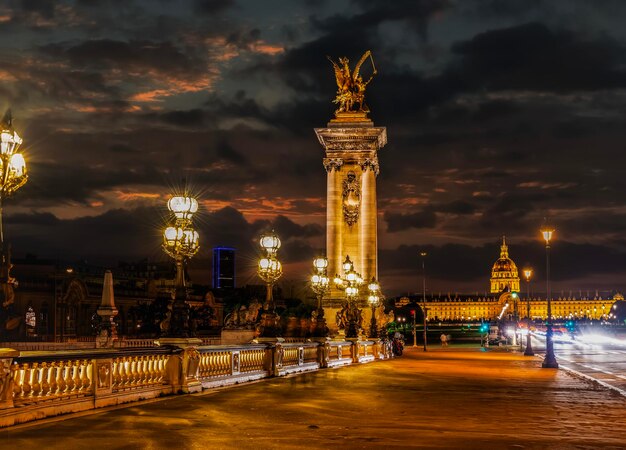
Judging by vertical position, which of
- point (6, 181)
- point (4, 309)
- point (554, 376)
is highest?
point (6, 181)

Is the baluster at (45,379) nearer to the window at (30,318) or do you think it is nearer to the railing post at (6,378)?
the railing post at (6,378)

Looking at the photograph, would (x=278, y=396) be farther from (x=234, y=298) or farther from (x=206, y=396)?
(x=234, y=298)

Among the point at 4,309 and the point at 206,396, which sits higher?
the point at 4,309

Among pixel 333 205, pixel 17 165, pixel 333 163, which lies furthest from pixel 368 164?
pixel 17 165

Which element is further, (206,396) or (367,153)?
(367,153)

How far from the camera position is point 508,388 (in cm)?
2898

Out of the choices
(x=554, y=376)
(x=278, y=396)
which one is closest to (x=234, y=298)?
(x=554, y=376)

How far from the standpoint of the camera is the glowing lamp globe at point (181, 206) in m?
26.1

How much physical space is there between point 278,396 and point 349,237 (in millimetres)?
57957

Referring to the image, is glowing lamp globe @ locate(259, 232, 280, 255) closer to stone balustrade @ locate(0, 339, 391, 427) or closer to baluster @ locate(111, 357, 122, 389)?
stone balustrade @ locate(0, 339, 391, 427)

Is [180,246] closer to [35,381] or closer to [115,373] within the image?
[115,373]

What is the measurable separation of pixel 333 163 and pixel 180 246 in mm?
56239

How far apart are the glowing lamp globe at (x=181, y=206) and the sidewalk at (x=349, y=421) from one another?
16.0ft

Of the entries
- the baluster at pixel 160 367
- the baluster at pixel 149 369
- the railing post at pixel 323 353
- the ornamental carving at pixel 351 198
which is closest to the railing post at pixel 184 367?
the baluster at pixel 160 367
